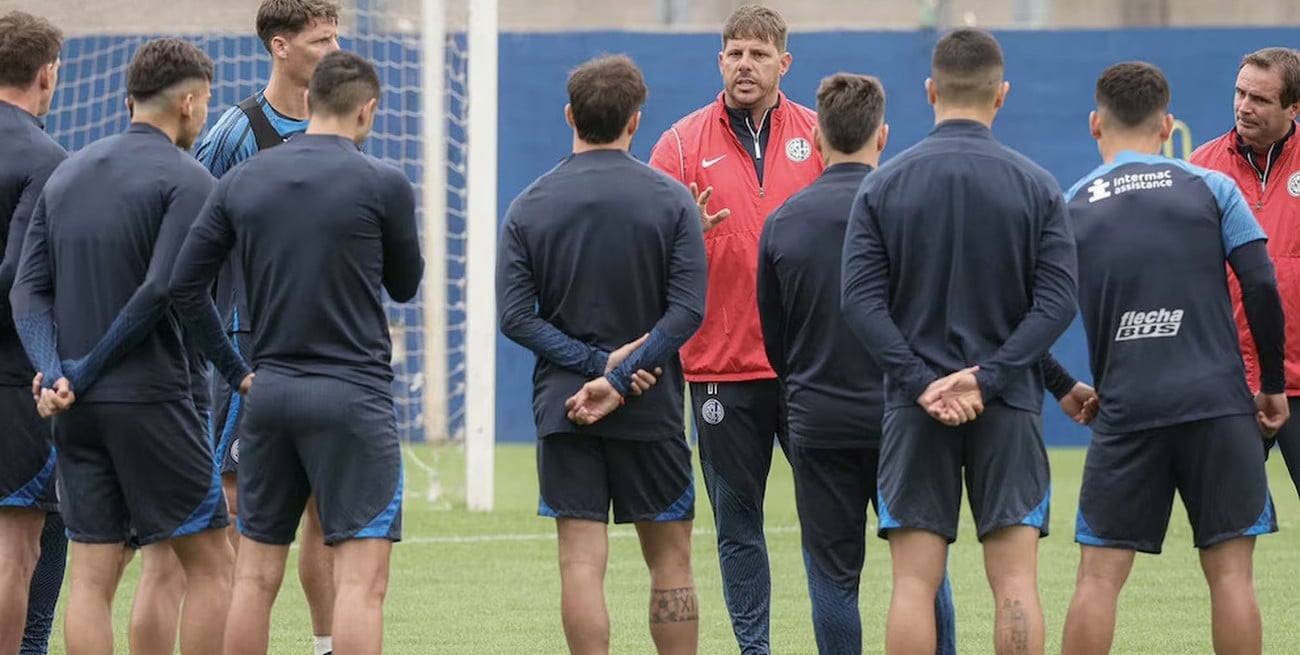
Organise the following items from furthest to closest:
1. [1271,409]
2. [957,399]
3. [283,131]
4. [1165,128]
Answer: [283,131] < [1271,409] < [1165,128] < [957,399]

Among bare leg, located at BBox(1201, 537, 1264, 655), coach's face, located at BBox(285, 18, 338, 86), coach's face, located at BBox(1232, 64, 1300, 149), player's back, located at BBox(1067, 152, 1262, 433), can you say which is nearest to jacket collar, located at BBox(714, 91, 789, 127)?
coach's face, located at BBox(285, 18, 338, 86)

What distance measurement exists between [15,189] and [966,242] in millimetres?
2839

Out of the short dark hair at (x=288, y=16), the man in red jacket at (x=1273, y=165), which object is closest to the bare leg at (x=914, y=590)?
the man in red jacket at (x=1273, y=165)

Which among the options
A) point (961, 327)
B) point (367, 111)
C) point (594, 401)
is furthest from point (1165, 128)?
point (367, 111)

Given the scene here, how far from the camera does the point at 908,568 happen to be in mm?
5164

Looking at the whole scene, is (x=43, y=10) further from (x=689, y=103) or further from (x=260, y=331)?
(x=260, y=331)

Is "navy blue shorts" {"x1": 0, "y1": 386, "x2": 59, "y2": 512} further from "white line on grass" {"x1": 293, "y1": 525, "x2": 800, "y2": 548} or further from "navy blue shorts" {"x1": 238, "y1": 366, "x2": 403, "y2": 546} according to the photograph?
"white line on grass" {"x1": 293, "y1": 525, "x2": 800, "y2": 548}

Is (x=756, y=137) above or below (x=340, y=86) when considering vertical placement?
above

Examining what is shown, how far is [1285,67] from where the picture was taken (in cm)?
641

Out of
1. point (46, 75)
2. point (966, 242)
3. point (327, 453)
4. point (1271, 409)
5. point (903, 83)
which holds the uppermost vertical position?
point (903, 83)

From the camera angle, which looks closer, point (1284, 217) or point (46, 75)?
point (46, 75)

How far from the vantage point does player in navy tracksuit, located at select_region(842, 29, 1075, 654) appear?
16.6 ft

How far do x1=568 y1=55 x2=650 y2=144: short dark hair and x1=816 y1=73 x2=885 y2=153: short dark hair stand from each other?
1.73 ft

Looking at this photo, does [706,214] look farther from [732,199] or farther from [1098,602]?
[1098,602]
